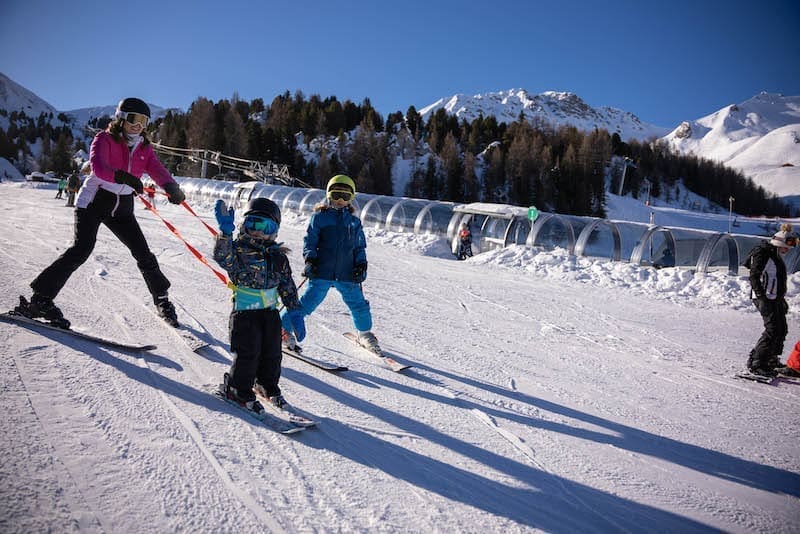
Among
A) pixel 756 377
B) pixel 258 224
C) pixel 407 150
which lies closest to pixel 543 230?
pixel 756 377

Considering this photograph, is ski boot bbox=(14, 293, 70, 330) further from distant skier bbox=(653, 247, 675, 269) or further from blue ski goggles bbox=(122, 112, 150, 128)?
distant skier bbox=(653, 247, 675, 269)

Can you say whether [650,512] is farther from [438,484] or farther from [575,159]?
[575,159]

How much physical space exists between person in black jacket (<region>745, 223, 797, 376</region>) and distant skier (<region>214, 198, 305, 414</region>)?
15.8ft

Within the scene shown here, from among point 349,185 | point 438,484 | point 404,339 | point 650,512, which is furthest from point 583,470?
point 349,185

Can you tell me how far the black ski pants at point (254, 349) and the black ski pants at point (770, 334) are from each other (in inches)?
188

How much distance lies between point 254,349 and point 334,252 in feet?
4.24

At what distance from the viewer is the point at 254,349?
248 cm

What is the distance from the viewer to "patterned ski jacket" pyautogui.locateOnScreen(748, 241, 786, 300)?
172 inches

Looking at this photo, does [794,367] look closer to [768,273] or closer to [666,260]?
[768,273]

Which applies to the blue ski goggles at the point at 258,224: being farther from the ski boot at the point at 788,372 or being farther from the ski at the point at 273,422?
the ski boot at the point at 788,372

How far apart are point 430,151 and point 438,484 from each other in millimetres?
59659

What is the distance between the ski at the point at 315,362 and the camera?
10.8ft

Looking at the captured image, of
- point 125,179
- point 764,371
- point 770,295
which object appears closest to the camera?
point 125,179

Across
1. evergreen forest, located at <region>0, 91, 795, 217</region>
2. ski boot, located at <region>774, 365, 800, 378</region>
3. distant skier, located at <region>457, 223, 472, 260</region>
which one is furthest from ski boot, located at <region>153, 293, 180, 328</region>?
evergreen forest, located at <region>0, 91, 795, 217</region>
